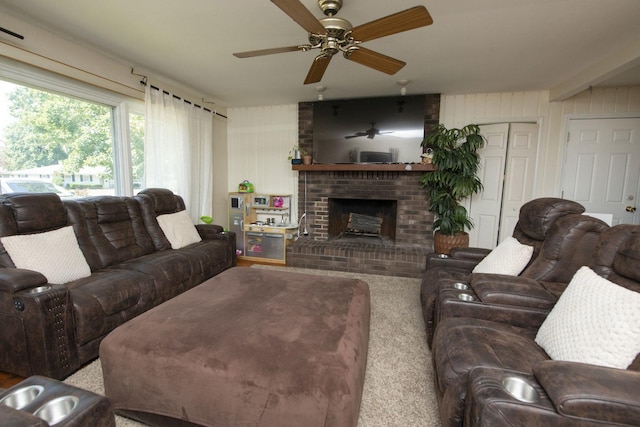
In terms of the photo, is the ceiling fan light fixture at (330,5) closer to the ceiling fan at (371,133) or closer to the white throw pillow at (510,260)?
the white throw pillow at (510,260)

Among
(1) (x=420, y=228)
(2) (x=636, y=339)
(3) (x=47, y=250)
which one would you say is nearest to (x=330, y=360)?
(2) (x=636, y=339)

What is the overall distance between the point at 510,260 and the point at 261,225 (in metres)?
3.28

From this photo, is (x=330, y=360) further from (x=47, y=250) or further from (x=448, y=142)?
(x=448, y=142)

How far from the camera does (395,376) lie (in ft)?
5.82

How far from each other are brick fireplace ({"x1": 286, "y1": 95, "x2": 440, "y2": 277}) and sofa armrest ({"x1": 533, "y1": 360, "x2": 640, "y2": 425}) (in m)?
2.79

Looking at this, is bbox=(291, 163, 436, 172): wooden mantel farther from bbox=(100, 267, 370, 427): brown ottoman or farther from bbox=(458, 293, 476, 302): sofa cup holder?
bbox=(100, 267, 370, 427): brown ottoman

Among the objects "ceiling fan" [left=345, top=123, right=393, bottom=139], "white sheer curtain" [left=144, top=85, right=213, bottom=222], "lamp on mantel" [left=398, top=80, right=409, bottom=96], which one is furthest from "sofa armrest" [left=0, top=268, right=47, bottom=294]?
"lamp on mantel" [left=398, top=80, right=409, bottom=96]

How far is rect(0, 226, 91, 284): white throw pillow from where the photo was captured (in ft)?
6.29

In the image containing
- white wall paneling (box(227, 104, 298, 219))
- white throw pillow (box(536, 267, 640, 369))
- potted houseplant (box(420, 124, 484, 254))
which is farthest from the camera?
white wall paneling (box(227, 104, 298, 219))

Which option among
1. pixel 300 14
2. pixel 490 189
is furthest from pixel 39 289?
pixel 490 189

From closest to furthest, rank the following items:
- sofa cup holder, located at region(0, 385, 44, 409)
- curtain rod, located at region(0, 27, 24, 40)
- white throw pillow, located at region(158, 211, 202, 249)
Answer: sofa cup holder, located at region(0, 385, 44, 409)
curtain rod, located at region(0, 27, 24, 40)
white throw pillow, located at region(158, 211, 202, 249)

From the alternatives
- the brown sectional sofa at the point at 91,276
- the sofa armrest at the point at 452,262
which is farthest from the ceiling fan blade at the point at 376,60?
the brown sectional sofa at the point at 91,276

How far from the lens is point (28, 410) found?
0.87 meters

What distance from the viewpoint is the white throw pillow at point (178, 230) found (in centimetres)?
315
